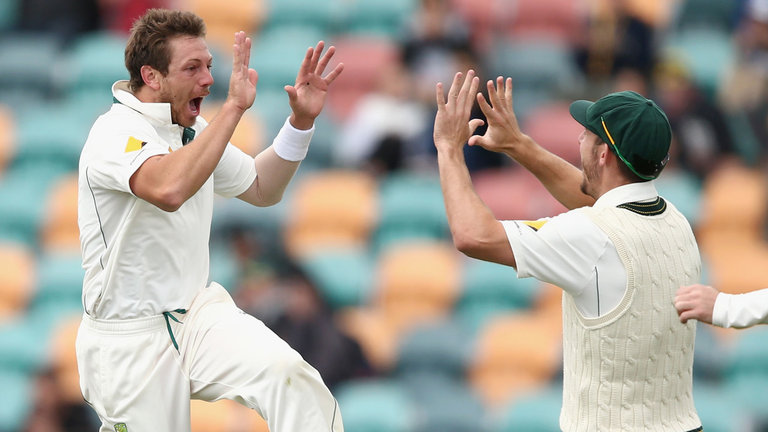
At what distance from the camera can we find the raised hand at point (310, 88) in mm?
4801

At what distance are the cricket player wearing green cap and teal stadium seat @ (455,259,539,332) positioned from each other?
12.8 feet

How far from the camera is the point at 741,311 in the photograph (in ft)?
13.9

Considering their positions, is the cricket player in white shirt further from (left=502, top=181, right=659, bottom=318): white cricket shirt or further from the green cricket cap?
the green cricket cap

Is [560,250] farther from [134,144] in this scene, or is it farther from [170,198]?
[134,144]

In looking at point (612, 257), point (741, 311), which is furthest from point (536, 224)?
point (741, 311)

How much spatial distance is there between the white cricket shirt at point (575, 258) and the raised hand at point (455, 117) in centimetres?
36

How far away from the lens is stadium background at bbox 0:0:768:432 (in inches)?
312

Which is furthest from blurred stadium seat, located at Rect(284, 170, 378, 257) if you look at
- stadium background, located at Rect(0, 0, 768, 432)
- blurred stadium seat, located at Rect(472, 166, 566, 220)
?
blurred stadium seat, located at Rect(472, 166, 566, 220)

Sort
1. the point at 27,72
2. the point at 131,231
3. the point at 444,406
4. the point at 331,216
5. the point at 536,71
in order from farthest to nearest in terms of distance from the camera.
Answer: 1. the point at 27,72
2. the point at 536,71
3. the point at 331,216
4. the point at 444,406
5. the point at 131,231

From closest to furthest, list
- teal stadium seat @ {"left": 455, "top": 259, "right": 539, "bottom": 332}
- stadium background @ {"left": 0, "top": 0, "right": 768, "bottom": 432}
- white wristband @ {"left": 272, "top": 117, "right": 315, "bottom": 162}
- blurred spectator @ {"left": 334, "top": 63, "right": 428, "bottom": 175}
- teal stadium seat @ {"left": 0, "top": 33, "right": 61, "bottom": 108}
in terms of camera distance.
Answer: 1. white wristband @ {"left": 272, "top": 117, "right": 315, "bottom": 162}
2. stadium background @ {"left": 0, "top": 0, "right": 768, "bottom": 432}
3. teal stadium seat @ {"left": 455, "top": 259, "right": 539, "bottom": 332}
4. blurred spectator @ {"left": 334, "top": 63, "right": 428, "bottom": 175}
5. teal stadium seat @ {"left": 0, "top": 33, "right": 61, "bottom": 108}

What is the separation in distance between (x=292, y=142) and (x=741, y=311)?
6.06 ft

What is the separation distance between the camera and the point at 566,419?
463 centimetres

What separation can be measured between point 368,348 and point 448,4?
3.21 metres

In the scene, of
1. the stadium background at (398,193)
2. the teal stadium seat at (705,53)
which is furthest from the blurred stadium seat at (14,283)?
the teal stadium seat at (705,53)
